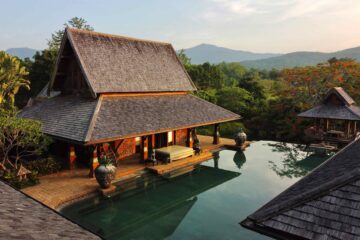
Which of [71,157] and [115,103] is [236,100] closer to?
[115,103]

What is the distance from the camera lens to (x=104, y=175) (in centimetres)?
1293

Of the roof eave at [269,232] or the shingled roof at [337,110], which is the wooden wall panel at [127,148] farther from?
the shingled roof at [337,110]

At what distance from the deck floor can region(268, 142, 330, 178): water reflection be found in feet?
17.1

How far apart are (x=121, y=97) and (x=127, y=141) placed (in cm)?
291

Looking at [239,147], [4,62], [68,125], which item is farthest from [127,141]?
[4,62]

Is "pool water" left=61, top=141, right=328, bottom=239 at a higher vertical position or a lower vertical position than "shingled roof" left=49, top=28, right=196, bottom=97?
lower

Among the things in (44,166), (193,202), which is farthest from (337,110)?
(44,166)

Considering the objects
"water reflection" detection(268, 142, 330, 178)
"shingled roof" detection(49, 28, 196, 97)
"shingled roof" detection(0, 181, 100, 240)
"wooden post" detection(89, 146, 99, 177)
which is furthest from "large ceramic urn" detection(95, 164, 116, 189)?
"water reflection" detection(268, 142, 330, 178)

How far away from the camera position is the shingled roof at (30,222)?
452 centimetres

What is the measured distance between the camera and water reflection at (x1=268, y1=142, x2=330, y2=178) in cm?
1736

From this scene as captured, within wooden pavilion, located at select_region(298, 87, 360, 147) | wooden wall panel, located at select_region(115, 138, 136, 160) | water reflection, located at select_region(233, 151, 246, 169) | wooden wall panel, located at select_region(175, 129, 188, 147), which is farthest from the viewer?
wooden wall panel, located at select_region(175, 129, 188, 147)

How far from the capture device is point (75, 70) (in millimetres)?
18438

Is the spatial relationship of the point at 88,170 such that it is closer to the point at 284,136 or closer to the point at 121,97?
the point at 121,97

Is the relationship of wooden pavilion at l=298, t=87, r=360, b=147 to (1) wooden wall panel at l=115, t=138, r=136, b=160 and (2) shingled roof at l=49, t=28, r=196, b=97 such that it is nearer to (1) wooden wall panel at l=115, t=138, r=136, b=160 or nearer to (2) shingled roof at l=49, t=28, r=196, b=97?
(2) shingled roof at l=49, t=28, r=196, b=97
